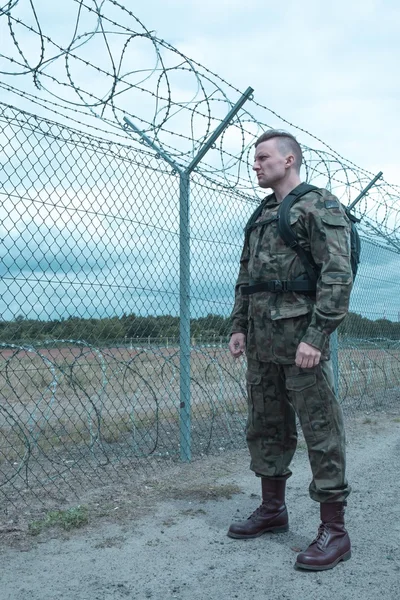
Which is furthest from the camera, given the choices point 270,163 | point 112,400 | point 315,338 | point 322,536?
point 112,400

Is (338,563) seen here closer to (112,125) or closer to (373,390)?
(112,125)

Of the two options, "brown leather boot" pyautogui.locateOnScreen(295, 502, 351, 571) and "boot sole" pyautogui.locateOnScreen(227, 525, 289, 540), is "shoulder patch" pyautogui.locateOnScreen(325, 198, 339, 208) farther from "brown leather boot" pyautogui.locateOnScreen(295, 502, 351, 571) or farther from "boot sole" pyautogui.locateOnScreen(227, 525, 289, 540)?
"boot sole" pyautogui.locateOnScreen(227, 525, 289, 540)

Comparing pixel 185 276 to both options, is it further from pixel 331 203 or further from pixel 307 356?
pixel 307 356

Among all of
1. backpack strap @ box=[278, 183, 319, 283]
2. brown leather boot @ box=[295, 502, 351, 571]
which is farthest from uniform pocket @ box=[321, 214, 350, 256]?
brown leather boot @ box=[295, 502, 351, 571]

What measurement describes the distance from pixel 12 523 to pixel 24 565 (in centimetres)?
61

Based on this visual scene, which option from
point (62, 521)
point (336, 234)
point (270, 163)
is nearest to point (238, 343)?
point (336, 234)

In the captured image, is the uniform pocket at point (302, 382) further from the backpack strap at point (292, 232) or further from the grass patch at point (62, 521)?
the grass patch at point (62, 521)

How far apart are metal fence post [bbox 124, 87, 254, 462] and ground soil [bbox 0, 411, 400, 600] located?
0.47m

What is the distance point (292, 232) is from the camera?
312 cm

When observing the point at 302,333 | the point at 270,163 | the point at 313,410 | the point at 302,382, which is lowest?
the point at 313,410

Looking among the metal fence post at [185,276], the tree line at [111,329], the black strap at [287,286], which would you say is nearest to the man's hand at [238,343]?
the black strap at [287,286]

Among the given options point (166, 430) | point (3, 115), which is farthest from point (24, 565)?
point (166, 430)

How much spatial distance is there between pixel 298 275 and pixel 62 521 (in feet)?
6.09

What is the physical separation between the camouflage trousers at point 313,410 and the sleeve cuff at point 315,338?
0.20m
